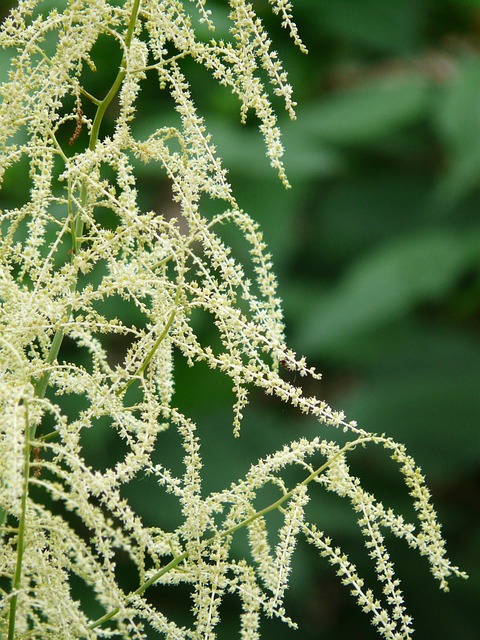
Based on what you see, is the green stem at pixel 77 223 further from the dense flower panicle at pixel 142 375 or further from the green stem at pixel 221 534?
the green stem at pixel 221 534

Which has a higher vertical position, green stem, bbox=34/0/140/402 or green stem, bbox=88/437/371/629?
green stem, bbox=34/0/140/402

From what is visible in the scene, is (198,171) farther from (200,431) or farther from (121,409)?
(200,431)

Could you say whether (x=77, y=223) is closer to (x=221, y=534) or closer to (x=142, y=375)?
(x=142, y=375)

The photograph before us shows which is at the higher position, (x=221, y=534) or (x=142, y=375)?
(x=142, y=375)

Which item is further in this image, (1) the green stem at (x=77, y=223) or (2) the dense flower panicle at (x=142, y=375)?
(1) the green stem at (x=77, y=223)

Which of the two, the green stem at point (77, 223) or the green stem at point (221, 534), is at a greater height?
the green stem at point (77, 223)

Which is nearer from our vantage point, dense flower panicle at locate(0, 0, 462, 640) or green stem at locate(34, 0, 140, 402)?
dense flower panicle at locate(0, 0, 462, 640)

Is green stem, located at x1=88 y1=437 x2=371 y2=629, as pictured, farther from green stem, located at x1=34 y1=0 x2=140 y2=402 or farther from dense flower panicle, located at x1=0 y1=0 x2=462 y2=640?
green stem, located at x1=34 y1=0 x2=140 y2=402

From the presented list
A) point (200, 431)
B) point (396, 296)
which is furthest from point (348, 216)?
point (200, 431)

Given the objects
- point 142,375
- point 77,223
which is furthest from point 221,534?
point 77,223

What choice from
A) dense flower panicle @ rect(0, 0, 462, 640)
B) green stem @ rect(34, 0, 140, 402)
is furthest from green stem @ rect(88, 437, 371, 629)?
green stem @ rect(34, 0, 140, 402)

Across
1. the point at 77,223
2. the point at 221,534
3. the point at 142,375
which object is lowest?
the point at 221,534

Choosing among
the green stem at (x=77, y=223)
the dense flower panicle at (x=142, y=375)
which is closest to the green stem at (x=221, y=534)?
the dense flower panicle at (x=142, y=375)
